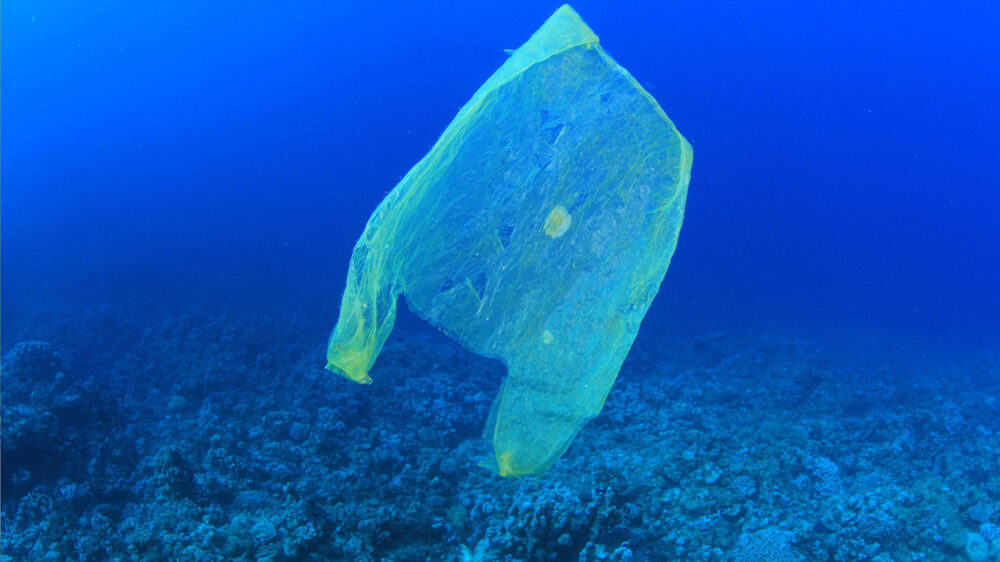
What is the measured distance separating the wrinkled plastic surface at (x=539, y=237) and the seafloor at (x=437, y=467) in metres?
1.18

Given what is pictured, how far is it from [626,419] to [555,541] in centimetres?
210

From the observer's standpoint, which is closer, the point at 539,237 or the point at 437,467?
the point at 539,237

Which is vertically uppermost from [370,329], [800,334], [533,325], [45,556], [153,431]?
[800,334]

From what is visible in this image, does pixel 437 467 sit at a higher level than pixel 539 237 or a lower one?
lower

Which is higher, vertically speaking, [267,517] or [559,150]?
[559,150]

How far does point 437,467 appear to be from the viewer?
4301mm

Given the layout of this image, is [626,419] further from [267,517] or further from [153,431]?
[153,431]

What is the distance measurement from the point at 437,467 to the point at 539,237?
7.83 ft

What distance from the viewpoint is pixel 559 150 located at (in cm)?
276

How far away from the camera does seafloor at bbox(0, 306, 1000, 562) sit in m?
3.47

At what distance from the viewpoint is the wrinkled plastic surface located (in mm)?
2586

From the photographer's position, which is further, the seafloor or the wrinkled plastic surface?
the seafloor

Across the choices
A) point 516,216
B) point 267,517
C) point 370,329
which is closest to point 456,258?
point 516,216

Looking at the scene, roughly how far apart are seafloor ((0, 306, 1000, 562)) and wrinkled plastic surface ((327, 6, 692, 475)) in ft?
3.86
